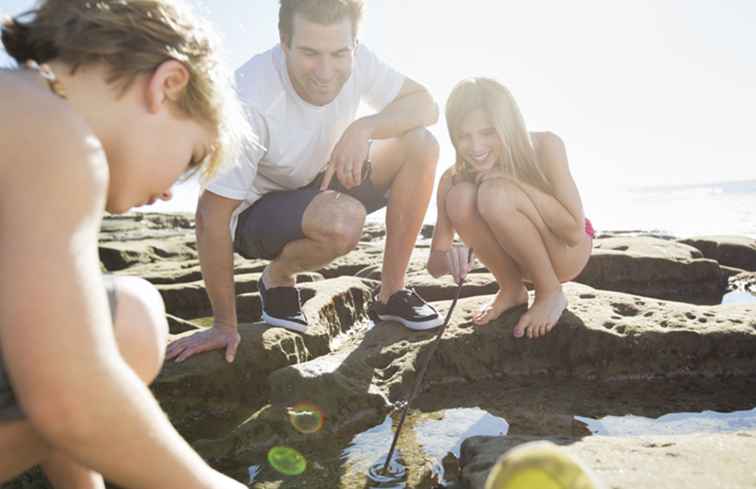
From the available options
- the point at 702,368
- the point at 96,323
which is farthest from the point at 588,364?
the point at 96,323

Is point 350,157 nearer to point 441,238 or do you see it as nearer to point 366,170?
point 366,170

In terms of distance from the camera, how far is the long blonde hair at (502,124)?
→ 312cm

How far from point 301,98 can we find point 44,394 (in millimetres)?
2350

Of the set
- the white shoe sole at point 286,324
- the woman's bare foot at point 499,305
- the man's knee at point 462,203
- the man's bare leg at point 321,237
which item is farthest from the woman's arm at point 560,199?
the white shoe sole at point 286,324

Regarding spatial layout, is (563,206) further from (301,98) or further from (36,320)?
(36,320)

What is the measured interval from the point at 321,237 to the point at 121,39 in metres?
1.92

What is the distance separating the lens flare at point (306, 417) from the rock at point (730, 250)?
17.0ft

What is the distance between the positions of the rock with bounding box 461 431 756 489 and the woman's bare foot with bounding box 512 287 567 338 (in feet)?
3.49

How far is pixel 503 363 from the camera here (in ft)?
9.39

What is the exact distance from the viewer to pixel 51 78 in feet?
3.66

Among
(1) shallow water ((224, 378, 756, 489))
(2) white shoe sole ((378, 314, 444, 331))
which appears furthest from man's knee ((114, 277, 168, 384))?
(2) white shoe sole ((378, 314, 444, 331))

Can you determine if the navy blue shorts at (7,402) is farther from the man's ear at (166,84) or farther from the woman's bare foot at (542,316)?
the woman's bare foot at (542,316)

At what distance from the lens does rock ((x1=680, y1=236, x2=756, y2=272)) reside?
6059 millimetres

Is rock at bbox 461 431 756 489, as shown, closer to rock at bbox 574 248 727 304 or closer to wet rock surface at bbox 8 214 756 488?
wet rock surface at bbox 8 214 756 488
